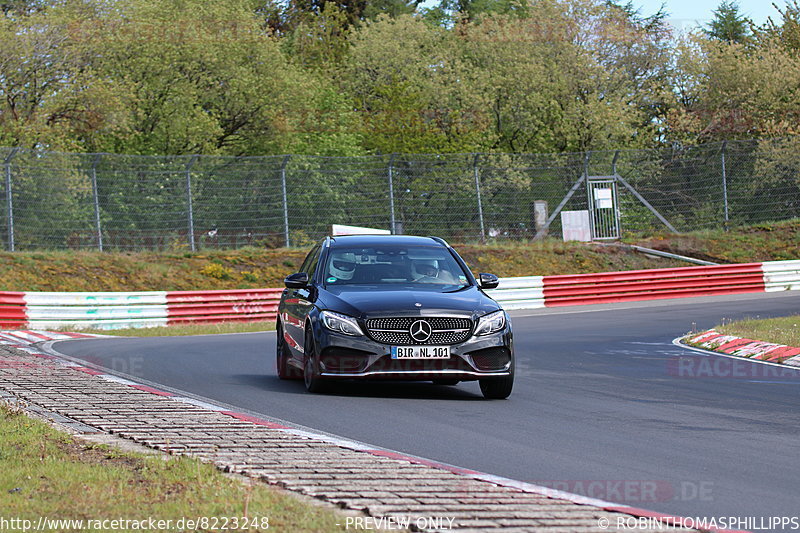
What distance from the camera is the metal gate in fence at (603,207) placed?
35.8 meters

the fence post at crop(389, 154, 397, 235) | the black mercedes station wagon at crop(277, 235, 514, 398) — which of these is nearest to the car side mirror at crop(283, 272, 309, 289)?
the black mercedes station wagon at crop(277, 235, 514, 398)

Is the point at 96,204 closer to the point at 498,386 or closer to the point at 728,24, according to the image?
the point at 498,386

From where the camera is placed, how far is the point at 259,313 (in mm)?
26562

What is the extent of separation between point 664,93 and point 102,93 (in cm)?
2471

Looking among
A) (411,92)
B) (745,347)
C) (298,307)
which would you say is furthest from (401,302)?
(411,92)

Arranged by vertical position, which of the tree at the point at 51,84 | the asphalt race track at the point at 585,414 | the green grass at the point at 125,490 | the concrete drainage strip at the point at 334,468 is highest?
the tree at the point at 51,84

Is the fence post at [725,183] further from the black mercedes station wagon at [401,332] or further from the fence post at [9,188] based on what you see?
the black mercedes station wagon at [401,332]

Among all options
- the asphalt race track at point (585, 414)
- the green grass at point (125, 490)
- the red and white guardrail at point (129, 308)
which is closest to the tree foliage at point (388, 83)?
the red and white guardrail at point (129, 308)

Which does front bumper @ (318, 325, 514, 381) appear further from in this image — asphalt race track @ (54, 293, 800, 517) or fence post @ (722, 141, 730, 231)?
fence post @ (722, 141, 730, 231)

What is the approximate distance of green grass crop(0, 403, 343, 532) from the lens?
4.99 meters

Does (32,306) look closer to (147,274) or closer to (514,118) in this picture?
(147,274)

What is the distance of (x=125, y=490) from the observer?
5.54 m

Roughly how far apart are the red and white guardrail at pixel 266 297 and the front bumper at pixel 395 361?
14441mm

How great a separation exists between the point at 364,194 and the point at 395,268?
20587mm
